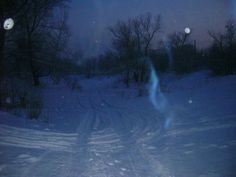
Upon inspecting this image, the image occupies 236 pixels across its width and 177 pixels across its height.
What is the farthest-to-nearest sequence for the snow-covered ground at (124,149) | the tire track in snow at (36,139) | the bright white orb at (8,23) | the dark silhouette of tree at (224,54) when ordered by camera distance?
the dark silhouette of tree at (224,54) → the bright white orb at (8,23) → the tire track in snow at (36,139) → the snow-covered ground at (124,149)

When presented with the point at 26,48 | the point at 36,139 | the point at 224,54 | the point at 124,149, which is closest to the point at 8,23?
the point at 26,48

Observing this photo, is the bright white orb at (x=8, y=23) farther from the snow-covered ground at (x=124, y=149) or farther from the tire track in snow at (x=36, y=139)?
the tire track in snow at (x=36, y=139)

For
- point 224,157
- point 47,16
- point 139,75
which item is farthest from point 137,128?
point 139,75

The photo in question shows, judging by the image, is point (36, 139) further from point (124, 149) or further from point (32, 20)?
point (32, 20)

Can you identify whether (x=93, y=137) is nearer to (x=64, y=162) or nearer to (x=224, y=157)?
(x=64, y=162)

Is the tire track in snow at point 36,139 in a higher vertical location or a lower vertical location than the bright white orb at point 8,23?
lower

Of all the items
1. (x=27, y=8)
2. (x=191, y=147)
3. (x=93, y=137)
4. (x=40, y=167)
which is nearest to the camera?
(x=40, y=167)

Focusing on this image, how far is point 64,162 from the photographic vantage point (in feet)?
15.5

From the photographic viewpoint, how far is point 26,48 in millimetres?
11914

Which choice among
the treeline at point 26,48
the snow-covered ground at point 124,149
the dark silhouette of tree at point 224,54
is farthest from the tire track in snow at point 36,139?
the dark silhouette of tree at point 224,54

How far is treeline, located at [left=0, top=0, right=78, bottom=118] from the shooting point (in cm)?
1135

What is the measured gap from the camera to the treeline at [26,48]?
11.4m

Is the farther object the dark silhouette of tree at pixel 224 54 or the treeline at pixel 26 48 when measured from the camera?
the dark silhouette of tree at pixel 224 54

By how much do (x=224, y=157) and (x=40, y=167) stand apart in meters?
3.73
